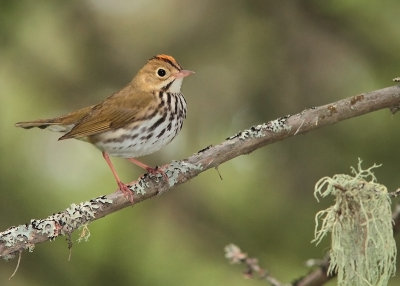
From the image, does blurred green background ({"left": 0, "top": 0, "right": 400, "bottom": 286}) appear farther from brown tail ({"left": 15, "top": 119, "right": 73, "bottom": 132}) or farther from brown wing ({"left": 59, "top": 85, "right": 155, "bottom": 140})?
brown wing ({"left": 59, "top": 85, "right": 155, "bottom": 140})

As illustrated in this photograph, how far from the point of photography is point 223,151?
11.8 feet

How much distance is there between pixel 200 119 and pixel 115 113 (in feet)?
6.05

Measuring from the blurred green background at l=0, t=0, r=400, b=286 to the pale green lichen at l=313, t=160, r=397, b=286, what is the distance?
6.48 feet

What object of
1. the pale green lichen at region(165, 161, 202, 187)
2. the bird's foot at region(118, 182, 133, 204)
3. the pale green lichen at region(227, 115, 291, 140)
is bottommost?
the bird's foot at region(118, 182, 133, 204)

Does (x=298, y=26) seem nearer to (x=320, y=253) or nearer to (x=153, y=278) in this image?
(x=320, y=253)

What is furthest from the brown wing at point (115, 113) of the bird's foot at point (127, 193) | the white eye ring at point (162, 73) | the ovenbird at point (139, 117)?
the bird's foot at point (127, 193)

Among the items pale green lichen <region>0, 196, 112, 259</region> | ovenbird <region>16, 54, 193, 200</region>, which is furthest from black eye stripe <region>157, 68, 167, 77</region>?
pale green lichen <region>0, 196, 112, 259</region>

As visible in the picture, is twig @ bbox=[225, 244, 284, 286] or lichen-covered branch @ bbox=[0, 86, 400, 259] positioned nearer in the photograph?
lichen-covered branch @ bbox=[0, 86, 400, 259]

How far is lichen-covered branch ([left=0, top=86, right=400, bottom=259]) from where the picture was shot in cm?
345

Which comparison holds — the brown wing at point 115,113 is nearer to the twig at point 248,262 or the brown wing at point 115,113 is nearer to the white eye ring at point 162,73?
the white eye ring at point 162,73

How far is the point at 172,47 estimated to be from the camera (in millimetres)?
6379

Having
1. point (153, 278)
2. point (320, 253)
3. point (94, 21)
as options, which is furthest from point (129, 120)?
→ point (94, 21)

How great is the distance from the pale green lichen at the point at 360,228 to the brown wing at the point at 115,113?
5.36 ft

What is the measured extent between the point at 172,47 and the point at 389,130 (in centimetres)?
187
